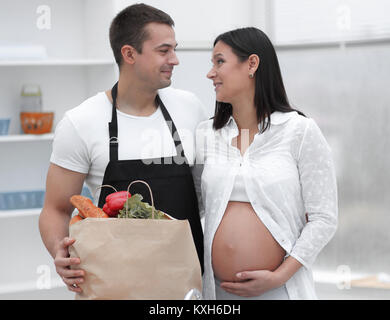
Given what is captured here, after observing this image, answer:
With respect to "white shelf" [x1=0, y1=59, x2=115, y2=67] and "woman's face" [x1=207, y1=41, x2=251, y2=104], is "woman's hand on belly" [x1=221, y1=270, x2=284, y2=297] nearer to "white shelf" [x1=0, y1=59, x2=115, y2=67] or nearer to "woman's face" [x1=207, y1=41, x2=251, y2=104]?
"woman's face" [x1=207, y1=41, x2=251, y2=104]

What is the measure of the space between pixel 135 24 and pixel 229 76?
0.39 meters

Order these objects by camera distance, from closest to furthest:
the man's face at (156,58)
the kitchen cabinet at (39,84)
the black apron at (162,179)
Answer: the black apron at (162,179) < the man's face at (156,58) < the kitchen cabinet at (39,84)

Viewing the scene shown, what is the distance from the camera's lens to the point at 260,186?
1921 mm

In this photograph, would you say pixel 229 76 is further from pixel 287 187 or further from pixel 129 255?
pixel 129 255

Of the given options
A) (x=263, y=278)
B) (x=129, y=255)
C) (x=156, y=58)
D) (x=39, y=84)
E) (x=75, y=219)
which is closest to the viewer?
(x=129, y=255)

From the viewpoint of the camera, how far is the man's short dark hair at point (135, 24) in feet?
7.02

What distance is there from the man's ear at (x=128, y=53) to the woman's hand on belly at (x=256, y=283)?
817mm

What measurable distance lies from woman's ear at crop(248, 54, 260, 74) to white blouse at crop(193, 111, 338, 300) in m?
0.16

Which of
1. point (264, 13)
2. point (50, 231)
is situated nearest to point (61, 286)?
point (50, 231)

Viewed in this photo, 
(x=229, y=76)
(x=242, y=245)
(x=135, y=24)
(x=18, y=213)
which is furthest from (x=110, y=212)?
(x=18, y=213)

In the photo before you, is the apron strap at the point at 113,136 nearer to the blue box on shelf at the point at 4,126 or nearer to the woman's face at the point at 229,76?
the woman's face at the point at 229,76

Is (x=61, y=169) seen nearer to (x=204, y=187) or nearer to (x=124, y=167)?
(x=124, y=167)

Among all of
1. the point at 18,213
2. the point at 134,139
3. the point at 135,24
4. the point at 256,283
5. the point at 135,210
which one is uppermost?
the point at 135,24

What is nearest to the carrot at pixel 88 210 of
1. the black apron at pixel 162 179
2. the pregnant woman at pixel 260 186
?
the black apron at pixel 162 179
